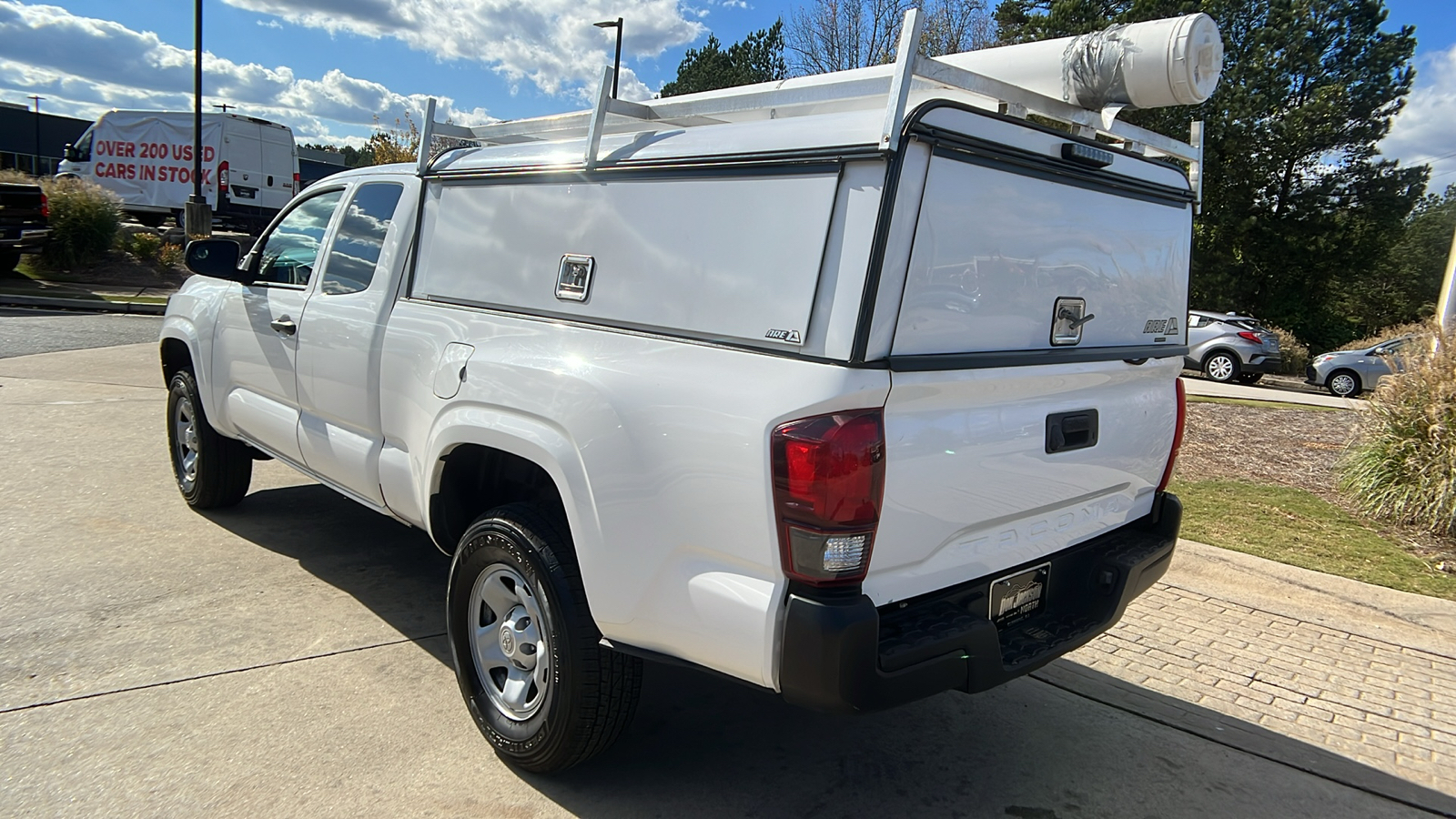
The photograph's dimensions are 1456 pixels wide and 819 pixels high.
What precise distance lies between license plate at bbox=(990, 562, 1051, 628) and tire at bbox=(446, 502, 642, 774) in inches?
45.0

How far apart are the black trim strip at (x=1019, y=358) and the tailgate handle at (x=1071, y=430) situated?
173mm

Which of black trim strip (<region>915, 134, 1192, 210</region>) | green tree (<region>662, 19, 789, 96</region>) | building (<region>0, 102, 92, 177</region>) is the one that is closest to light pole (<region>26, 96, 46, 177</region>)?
building (<region>0, 102, 92, 177</region>)

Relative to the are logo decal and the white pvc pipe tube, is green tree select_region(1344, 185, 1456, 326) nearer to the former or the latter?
the are logo decal

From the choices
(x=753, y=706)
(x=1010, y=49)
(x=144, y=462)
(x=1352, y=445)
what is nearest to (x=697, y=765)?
(x=753, y=706)

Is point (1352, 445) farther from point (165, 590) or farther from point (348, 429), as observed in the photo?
point (165, 590)

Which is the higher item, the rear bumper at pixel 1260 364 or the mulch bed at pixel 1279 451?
the rear bumper at pixel 1260 364

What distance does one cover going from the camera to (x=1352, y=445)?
8062mm

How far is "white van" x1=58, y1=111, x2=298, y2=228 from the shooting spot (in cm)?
2620

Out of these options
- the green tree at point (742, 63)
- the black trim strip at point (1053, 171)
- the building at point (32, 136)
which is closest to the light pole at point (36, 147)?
the building at point (32, 136)

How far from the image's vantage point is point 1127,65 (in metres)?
3.05

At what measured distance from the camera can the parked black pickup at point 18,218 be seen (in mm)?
17125

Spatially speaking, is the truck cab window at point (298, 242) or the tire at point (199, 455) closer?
the truck cab window at point (298, 242)

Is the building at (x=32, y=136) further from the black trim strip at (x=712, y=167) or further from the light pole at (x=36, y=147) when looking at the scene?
the black trim strip at (x=712, y=167)

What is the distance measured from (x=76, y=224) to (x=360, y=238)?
1891 cm
